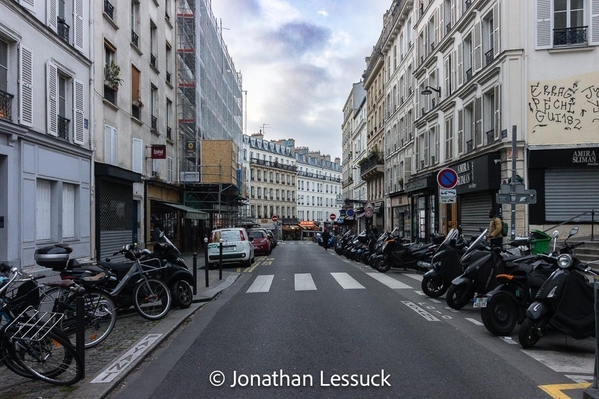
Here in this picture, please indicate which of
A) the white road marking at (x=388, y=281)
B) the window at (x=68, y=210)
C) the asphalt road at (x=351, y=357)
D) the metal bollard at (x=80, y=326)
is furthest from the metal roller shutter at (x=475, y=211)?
the metal bollard at (x=80, y=326)

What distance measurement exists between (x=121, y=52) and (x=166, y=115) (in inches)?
274

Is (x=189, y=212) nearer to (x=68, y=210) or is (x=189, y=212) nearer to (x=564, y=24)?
(x=68, y=210)

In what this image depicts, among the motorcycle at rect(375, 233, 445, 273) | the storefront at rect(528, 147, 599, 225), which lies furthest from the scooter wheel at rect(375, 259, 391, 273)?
the storefront at rect(528, 147, 599, 225)

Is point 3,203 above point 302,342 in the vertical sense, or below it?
above

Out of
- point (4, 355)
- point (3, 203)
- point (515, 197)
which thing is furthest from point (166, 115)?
point (4, 355)

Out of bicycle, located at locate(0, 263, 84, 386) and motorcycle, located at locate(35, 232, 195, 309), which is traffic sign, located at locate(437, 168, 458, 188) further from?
bicycle, located at locate(0, 263, 84, 386)

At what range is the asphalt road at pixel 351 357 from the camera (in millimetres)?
4793

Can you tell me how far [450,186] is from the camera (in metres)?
15.0

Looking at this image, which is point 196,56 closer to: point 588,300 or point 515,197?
point 515,197

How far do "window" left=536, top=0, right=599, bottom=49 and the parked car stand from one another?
12.6m

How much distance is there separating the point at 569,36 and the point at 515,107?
9.75 feet

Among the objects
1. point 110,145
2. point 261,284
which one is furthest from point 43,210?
point 261,284

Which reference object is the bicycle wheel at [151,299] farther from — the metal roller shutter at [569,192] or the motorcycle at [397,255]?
the metal roller shutter at [569,192]

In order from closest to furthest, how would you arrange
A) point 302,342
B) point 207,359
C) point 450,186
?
point 207,359 → point 302,342 → point 450,186
